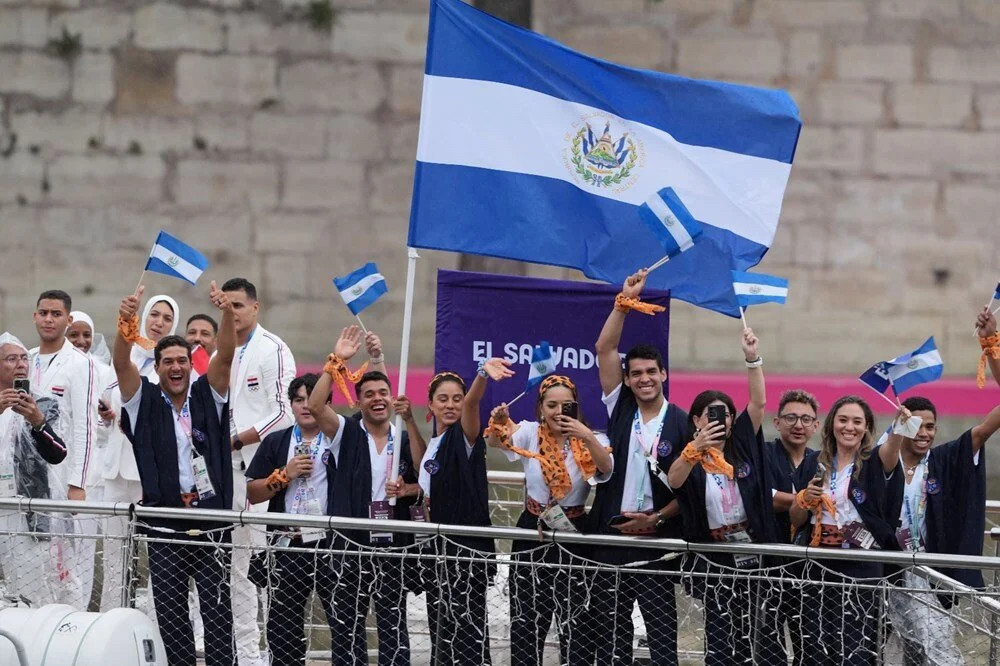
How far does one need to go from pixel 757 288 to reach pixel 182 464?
2764mm

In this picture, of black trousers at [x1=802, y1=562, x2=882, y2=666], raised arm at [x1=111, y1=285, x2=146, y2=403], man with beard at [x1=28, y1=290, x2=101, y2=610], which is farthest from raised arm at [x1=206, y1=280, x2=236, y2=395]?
black trousers at [x1=802, y1=562, x2=882, y2=666]

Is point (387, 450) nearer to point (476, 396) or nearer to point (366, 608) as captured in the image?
point (476, 396)

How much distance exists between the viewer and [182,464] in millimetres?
7531

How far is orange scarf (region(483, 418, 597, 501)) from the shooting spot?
7.21 meters

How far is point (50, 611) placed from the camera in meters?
6.91

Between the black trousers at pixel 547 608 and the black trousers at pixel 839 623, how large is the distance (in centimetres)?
91

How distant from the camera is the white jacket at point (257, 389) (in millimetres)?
8805

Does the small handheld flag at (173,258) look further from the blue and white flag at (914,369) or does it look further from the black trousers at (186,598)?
the blue and white flag at (914,369)

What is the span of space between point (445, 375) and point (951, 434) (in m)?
8.10

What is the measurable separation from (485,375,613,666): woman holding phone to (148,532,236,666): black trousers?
51.1 inches

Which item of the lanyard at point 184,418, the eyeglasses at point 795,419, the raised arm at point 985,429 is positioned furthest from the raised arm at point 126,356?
the raised arm at point 985,429

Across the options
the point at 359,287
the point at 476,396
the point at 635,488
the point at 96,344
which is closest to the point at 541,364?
the point at 476,396

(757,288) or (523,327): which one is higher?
(757,288)

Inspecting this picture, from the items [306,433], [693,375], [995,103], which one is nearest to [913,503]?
[306,433]
